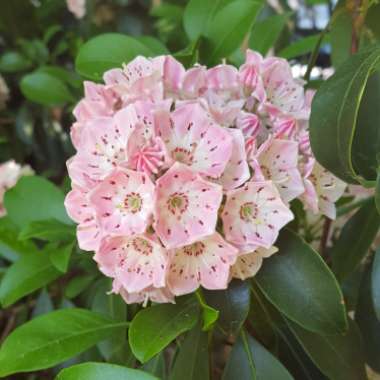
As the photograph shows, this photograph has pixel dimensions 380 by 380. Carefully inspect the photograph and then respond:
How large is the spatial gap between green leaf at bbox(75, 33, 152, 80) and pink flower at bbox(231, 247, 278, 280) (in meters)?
0.28

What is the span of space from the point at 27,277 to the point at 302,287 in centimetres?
34

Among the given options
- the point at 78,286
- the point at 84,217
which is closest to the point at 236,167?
the point at 84,217

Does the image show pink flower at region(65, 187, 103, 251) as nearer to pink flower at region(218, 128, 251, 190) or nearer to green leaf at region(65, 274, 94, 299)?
pink flower at region(218, 128, 251, 190)

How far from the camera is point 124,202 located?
499 millimetres

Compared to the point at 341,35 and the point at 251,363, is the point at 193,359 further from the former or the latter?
the point at 341,35

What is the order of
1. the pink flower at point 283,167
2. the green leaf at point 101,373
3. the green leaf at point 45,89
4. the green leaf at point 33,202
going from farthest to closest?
the green leaf at point 45,89 < the green leaf at point 33,202 < the pink flower at point 283,167 < the green leaf at point 101,373

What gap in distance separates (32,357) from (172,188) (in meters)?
0.20

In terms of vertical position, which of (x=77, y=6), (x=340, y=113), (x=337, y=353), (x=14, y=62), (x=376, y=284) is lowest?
(x=14, y=62)

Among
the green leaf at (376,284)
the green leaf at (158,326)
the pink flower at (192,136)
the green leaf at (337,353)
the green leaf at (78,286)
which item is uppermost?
the pink flower at (192,136)

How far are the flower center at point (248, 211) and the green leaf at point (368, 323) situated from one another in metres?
0.14

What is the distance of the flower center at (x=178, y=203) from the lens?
0.50 m

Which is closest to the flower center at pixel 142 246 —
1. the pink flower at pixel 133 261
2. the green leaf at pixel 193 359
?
the pink flower at pixel 133 261

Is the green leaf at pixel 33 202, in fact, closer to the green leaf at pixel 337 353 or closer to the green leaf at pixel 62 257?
the green leaf at pixel 62 257

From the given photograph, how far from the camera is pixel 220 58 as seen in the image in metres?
0.69
